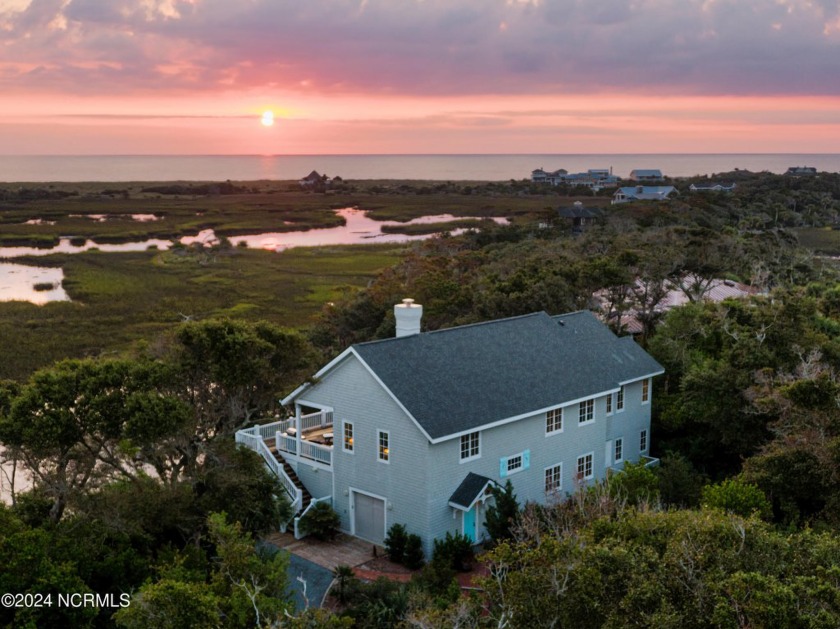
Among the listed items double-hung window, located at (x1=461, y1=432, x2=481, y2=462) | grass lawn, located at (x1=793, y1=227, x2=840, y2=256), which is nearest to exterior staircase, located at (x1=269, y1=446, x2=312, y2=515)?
double-hung window, located at (x1=461, y1=432, x2=481, y2=462)

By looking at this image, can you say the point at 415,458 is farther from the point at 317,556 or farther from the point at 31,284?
the point at 31,284

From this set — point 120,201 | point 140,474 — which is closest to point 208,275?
point 140,474

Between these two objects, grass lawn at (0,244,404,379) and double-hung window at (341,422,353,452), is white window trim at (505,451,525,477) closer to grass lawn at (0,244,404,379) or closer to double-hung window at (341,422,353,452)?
double-hung window at (341,422,353,452)

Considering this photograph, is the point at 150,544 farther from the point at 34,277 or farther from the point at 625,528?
the point at 34,277

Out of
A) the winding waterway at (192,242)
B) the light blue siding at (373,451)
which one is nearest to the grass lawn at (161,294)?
the winding waterway at (192,242)

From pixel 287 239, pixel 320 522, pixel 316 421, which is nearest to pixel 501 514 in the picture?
→ pixel 320 522
